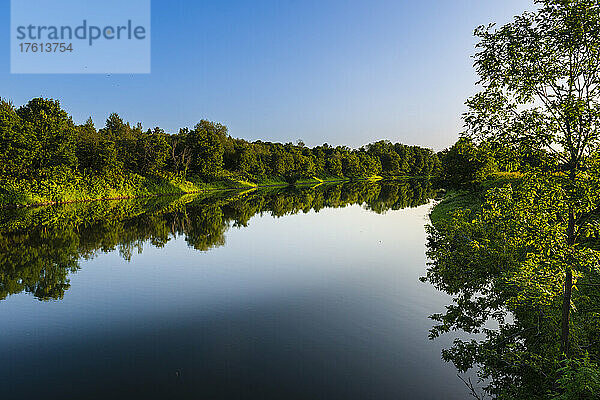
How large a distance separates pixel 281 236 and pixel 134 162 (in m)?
59.3

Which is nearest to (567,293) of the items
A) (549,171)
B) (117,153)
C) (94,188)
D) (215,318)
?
(549,171)

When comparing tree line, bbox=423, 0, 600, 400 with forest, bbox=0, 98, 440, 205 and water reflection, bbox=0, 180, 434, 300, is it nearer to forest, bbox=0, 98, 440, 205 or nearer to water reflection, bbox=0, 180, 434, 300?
water reflection, bbox=0, 180, 434, 300

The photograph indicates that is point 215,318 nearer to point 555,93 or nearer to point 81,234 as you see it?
point 555,93

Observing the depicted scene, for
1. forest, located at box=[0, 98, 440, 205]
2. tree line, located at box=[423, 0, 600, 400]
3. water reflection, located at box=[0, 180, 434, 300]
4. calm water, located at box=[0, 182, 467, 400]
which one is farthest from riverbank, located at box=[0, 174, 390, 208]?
tree line, located at box=[423, 0, 600, 400]

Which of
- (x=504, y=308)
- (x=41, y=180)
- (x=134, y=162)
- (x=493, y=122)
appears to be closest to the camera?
(x=493, y=122)

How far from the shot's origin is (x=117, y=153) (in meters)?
81.6

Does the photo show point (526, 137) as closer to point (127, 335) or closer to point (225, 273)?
point (127, 335)

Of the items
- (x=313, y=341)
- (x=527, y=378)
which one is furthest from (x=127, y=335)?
(x=527, y=378)

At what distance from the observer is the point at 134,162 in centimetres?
8212

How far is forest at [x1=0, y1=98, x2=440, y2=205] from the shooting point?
53.2 m

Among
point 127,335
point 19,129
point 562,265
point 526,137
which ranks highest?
point 19,129

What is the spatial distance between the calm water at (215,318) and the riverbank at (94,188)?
80.8ft

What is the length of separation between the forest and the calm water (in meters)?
26.9

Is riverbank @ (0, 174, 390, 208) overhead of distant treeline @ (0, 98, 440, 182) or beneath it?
beneath
